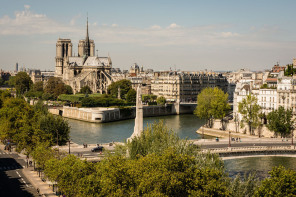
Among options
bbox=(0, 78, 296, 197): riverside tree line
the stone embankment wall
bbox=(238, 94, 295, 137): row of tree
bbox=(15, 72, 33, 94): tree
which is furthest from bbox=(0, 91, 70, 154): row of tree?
bbox=(15, 72, 33, 94): tree

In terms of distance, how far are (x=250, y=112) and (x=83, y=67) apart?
9887 centimetres

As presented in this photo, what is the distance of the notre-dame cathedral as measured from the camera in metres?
142

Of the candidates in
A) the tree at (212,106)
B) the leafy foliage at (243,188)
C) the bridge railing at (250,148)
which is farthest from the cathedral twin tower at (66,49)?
the leafy foliage at (243,188)

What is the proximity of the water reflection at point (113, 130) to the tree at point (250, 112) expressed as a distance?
7.20 metres

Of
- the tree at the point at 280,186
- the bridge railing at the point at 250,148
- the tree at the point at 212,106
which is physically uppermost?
the tree at the point at 212,106

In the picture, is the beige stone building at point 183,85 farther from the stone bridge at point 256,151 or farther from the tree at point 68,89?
the stone bridge at point 256,151

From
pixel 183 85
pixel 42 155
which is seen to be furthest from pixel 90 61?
pixel 42 155

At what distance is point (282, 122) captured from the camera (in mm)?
58656

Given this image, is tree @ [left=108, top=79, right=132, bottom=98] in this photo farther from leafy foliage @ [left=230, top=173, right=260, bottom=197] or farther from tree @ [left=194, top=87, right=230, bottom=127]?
leafy foliage @ [left=230, top=173, right=260, bottom=197]

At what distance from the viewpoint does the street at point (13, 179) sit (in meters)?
33.2

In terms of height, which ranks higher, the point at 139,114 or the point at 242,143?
the point at 139,114

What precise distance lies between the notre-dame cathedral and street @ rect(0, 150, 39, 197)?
95.3 m

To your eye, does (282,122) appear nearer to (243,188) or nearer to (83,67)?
(243,188)

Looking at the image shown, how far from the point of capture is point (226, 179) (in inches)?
1098
